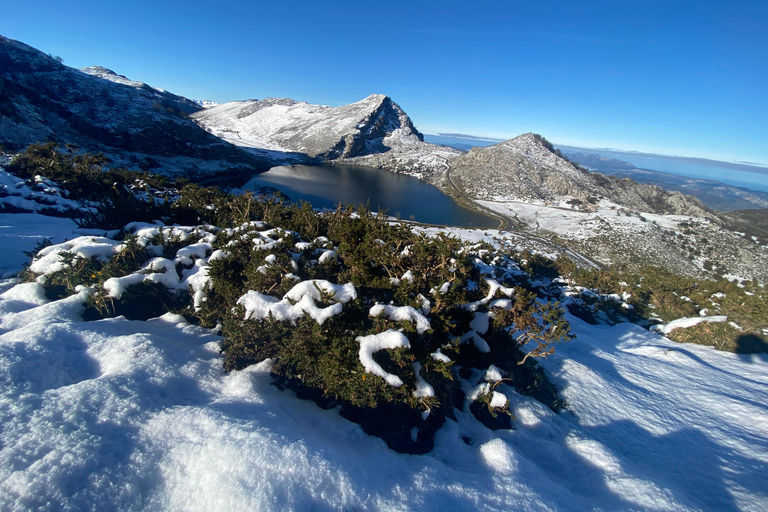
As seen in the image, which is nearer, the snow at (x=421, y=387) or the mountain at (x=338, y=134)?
the snow at (x=421, y=387)

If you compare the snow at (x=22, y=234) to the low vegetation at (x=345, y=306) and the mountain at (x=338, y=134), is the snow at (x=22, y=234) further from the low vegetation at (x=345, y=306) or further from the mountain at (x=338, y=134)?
the mountain at (x=338, y=134)

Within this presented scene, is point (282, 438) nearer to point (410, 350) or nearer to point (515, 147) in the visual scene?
point (410, 350)

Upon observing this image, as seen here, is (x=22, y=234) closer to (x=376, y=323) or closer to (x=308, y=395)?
(x=308, y=395)

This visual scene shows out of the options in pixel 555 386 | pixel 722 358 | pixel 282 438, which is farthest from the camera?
pixel 722 358

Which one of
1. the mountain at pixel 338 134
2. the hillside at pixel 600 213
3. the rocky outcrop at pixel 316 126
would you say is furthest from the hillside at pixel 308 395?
the rocky outcrop at pixel 316 126

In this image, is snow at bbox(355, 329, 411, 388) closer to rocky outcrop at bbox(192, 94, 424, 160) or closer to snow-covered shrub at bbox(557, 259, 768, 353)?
snow-covered shrub at bbox(557, 259, 768, 353)

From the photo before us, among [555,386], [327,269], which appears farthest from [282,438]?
[555,386]
